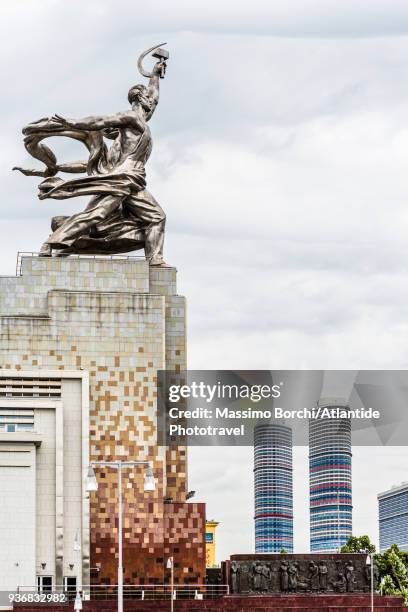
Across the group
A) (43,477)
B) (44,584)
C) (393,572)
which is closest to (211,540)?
(393,572)

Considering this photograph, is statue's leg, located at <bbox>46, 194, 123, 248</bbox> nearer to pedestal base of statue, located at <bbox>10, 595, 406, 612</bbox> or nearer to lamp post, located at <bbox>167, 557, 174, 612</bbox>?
lamp post, located at <bbox>167, 557, 174, 612</bbox>

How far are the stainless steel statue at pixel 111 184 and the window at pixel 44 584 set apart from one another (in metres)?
15.8

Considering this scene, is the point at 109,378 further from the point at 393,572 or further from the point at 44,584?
the point at 393,572

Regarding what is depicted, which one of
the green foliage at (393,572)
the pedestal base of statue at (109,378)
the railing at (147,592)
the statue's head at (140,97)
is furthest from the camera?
the green foliage at (393,572)

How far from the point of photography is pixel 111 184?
274ft

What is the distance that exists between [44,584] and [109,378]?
33.7 ft

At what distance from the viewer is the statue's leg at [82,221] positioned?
82.8 m

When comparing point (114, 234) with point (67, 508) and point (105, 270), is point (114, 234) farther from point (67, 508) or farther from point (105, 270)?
point (67, 508)

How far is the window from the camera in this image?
77.2 meters

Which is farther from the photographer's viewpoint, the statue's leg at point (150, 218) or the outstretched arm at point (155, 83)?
the outstretched arm at point (155, 83)

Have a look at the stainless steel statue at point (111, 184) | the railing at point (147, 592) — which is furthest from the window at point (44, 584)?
the stainless steel statue at point (111, 184)

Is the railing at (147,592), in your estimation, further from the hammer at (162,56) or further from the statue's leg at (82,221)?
the hammer at (162,56)

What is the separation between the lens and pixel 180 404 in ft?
270

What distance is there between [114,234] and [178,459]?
11.6m
